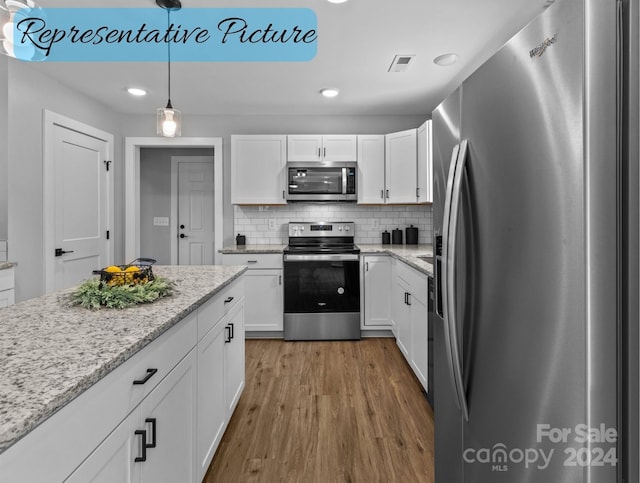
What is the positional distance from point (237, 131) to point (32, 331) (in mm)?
3760

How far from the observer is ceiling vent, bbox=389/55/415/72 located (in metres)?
2.88

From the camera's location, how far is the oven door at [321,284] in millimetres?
3795

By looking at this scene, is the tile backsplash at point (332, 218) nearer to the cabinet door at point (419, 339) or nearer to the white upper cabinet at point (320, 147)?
the white upper cabinet at point (320, 147)

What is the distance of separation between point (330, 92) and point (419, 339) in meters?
2.44

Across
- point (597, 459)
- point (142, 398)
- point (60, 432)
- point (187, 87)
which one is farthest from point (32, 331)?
point (187, 87)

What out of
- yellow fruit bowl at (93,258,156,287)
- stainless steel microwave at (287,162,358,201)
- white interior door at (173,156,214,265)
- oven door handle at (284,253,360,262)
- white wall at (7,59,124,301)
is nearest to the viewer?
yellow fruit bowl at (93,258,156,287)

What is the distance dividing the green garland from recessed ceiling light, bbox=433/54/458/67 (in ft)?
8.79

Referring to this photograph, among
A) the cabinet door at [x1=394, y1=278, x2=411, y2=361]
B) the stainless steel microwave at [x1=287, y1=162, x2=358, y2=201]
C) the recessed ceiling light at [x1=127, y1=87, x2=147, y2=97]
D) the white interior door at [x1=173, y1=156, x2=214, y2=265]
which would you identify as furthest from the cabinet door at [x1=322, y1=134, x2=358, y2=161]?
the white interior door at [x1=173, y1=156, x2=214, y2=265]

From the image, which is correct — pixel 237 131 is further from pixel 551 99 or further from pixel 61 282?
pixel 551 99

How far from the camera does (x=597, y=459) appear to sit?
65cm

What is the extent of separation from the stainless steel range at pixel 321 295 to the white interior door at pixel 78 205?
2.05 metres

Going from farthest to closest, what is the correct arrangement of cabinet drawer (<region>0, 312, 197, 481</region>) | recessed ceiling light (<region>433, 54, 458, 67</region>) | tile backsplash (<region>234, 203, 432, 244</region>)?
tile backsplash (<region>234, 203, 432, 244</region>) → recessed ceiling light (<region>433, 54, 458, 67</region>) → cabinet drawer (<region>0, 312, 197, 481</region>)

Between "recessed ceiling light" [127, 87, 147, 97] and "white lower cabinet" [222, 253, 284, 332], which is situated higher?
"recessed ceiling light" [127, 87, 147, 97]

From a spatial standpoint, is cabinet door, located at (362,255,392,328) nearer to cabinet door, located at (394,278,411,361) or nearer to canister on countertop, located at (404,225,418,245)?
cabinet door, located at (394,278,411,361)
